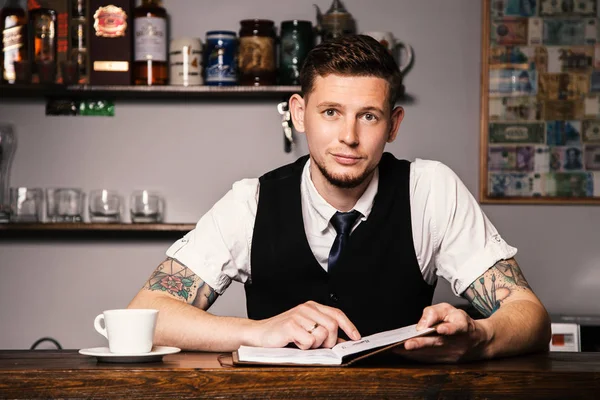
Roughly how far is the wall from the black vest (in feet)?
3.87

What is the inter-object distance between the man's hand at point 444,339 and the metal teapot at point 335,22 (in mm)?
1764

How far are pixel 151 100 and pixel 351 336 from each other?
194cm

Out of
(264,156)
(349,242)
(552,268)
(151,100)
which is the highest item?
(151,100)

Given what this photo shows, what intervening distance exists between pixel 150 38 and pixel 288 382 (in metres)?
2.01

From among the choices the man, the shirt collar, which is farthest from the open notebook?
the shirt collar

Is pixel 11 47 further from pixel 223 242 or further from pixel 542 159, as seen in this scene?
pixel 542 159

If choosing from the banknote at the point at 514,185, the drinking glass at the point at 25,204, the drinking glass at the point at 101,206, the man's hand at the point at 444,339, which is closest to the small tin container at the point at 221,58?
the drinking glass at the point at 101,206

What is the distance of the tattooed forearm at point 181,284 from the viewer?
174 cm

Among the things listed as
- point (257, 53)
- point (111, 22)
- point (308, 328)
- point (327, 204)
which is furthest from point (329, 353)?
point (111, 22)

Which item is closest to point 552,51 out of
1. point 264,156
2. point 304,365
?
point 264,156

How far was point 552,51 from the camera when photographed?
313cm

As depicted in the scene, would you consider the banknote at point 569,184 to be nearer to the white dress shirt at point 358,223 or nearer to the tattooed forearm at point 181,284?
the white dress shirt at point 358,223

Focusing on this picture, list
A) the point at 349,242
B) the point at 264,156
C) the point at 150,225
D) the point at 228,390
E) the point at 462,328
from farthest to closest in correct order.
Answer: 1. the point at 264,156
2. the point at 150,225
3. the point at 349,242
4. the point at 462,328
5. the point at 228,390

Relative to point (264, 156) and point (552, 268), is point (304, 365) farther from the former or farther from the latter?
point (552, 268)
